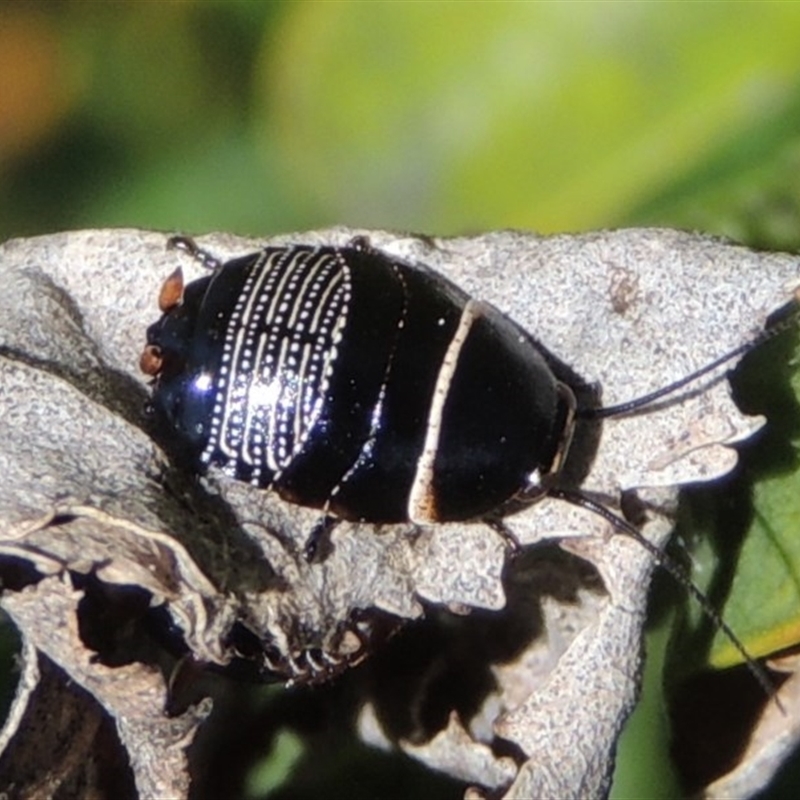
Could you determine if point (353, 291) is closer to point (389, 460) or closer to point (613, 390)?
point (389, 460)

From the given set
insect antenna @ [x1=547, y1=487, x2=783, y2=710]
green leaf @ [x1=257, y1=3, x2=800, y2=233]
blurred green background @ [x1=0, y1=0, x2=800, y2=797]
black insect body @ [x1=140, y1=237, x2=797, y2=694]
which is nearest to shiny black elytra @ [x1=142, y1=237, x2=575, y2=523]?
black insect body @ [x1=140, y1=237, x2=797, y2=694]

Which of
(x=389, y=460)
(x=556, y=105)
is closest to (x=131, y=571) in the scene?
(x=389, y=460)

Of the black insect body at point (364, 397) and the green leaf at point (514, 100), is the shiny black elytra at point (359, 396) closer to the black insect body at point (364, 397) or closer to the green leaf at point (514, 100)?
the black insect body at point (364, 397)

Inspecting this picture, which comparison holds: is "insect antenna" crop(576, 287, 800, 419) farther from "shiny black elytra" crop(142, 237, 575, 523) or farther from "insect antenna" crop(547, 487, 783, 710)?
"insect antenna" crop(547, 487, 783, 710)

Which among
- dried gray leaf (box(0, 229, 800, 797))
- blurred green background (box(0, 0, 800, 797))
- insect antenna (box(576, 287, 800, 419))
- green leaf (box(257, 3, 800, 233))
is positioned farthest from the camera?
green leaf (box(257, 3, 800, 233))

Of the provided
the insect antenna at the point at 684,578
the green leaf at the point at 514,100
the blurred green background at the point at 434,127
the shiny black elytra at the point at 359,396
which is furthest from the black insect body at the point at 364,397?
the green leaf at the point at 514,100
